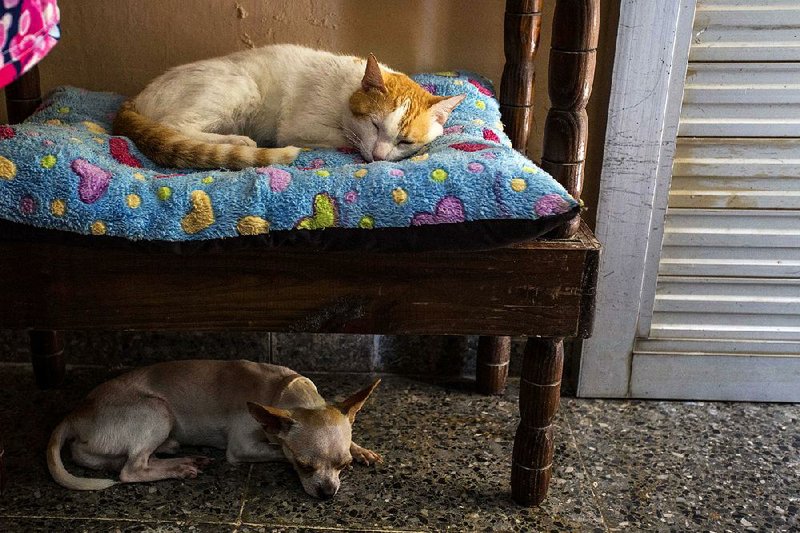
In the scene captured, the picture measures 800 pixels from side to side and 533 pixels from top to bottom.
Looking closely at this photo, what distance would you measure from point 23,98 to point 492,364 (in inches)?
46.6

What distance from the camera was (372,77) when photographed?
144 cm

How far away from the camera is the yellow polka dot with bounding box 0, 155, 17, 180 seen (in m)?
1.17

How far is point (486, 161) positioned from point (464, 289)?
21 cm

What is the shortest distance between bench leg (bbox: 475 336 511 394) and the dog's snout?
0.54m

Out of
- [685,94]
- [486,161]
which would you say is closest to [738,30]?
[685,94]

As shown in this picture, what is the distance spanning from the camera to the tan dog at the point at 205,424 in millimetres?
1441

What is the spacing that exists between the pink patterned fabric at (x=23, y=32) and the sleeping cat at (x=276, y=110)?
0.44m

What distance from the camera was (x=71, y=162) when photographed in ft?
3.91

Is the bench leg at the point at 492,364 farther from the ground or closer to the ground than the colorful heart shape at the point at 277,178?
closer to the ground

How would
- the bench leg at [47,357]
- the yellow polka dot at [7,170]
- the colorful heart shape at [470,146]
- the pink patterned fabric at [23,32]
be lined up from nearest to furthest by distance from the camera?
the pink patterned fabric at [23,32] < the yellow polka dot at [7,170] < the colorful heart shape at [470,146] < the bench leg at [47,357]

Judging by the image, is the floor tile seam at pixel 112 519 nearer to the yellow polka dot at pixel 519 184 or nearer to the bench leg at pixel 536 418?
the bench leg at pixel 536 418

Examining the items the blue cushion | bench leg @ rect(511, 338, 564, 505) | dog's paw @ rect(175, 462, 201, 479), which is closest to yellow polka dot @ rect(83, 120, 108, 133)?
the blue cushion

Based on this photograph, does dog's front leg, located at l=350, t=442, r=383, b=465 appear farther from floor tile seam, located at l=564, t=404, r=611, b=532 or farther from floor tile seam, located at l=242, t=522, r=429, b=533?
floor tile seam, located at l=564, t=404, r=611, b=532

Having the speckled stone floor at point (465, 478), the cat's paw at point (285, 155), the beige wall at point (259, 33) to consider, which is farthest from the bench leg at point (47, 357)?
the cat's paw at point (285, 155)
